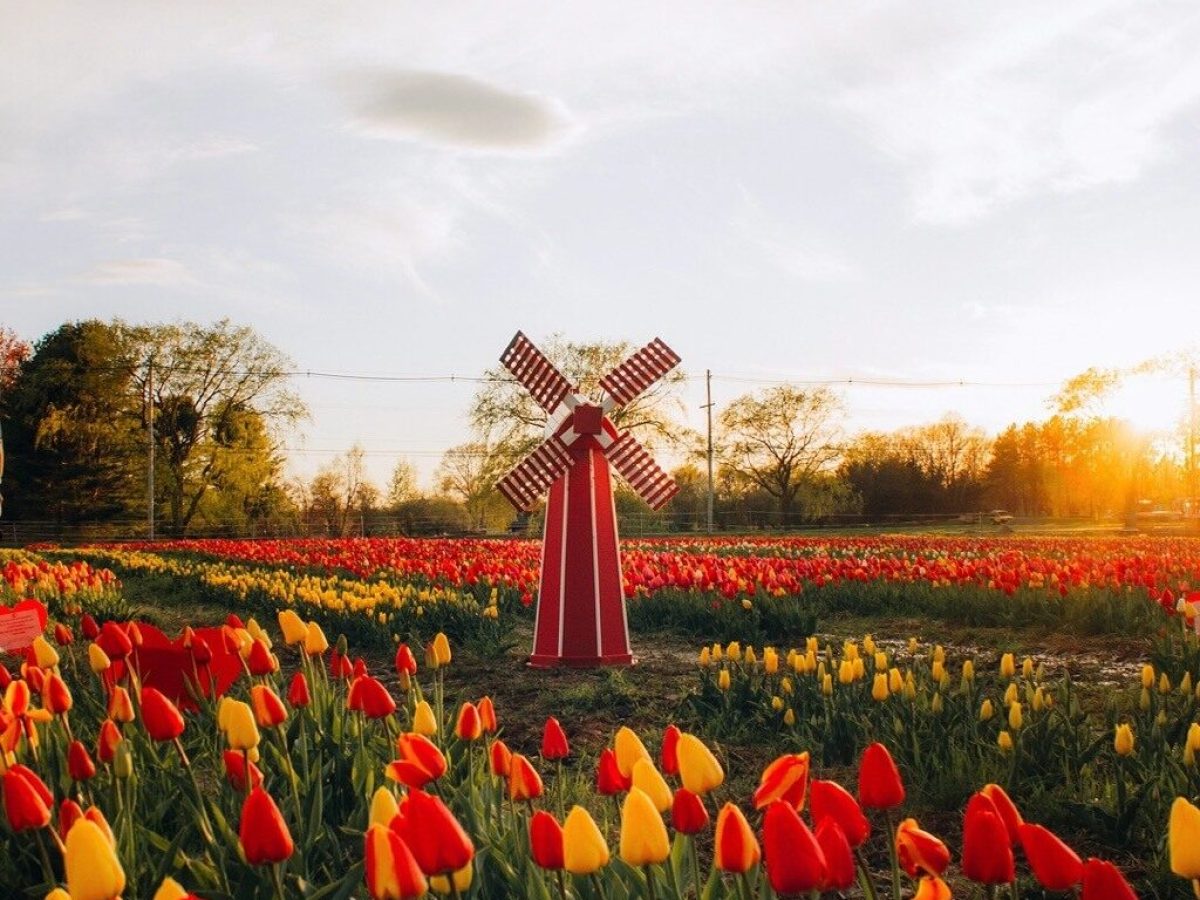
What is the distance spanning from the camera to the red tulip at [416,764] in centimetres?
214

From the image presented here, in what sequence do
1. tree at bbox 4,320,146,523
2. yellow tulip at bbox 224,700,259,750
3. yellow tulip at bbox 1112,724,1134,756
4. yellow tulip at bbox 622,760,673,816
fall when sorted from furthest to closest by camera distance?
1. tree at bbox 4,320,146,523
2. yellow tulip at bbox 1112,724,1134,756
3. yellow tulip at bbox 224,700,259,750
4. yellow tulip at bbox 622,760,673,816

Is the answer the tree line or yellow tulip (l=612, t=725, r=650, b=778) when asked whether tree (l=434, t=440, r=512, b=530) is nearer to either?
the tree line

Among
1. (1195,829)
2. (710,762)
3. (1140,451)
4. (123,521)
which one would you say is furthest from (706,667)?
(1140,451)

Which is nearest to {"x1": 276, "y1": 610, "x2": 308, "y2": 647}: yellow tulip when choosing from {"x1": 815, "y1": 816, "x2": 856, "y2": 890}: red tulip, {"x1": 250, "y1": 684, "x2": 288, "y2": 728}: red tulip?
{"x1": 250, "y1": 684, "x2": 288, "y2": 728}: red tulip

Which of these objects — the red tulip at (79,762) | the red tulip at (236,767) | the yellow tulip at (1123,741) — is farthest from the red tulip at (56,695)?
the yellow tulip at (1123,741)

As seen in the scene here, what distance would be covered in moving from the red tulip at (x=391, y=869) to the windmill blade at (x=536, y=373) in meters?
6.91

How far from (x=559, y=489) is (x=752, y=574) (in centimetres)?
293

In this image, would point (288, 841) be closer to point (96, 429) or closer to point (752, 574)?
point (752, 574)

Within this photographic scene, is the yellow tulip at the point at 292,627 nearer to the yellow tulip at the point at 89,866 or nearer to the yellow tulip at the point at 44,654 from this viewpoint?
the yellow tulip at the point at 44,654

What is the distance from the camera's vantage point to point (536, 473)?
8.34 m

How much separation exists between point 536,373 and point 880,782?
7004mm

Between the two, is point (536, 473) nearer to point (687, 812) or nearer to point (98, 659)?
point (98, 659)

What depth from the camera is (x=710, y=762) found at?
1.94 metres

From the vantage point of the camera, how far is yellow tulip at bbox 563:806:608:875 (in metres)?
1.69
